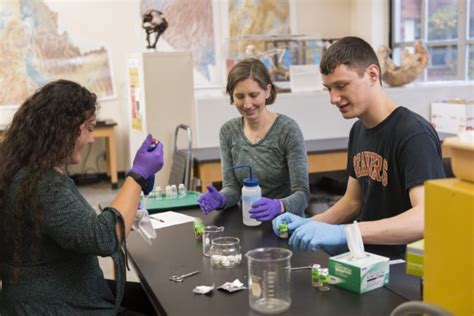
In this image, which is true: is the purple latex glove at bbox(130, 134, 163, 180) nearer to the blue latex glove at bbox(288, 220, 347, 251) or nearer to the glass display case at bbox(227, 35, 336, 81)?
the blue latex glove at bbox(288, 220, 347, 251)

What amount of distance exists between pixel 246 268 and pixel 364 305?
365mm

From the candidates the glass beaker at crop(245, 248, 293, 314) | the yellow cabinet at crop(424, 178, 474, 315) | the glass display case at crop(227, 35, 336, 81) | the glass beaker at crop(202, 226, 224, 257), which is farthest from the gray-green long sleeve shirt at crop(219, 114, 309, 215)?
the glass display case at crop(227, 35, 336, 81)

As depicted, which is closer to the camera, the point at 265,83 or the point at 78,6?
the point at 265,83

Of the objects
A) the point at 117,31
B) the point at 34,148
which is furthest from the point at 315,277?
the point at 117,31

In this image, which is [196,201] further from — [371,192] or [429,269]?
[429,269]

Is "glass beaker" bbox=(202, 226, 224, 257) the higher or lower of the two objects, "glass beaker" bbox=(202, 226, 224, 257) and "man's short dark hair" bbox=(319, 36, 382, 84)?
the lower

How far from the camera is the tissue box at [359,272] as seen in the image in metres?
1.31

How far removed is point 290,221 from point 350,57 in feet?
1.73

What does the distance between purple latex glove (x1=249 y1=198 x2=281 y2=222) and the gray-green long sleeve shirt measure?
0.26m

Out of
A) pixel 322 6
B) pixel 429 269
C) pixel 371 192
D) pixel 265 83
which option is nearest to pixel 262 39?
pixel 322 6

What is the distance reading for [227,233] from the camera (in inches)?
72.3

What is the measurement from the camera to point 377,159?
179 centimetres

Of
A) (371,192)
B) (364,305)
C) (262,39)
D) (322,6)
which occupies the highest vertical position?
Answer: (322,6)

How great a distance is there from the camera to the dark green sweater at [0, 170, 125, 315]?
137 centimetres
